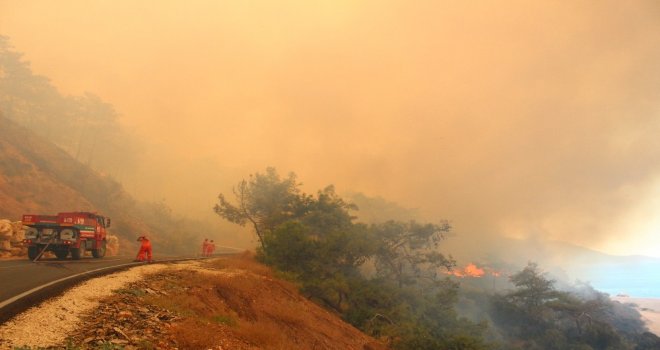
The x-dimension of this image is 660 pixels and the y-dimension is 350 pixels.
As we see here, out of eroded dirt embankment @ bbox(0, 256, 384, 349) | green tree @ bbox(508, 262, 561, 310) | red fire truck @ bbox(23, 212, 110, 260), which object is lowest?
green tree @ bbox(508, 262, 561, 310)

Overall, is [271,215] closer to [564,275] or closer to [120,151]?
[120,151]

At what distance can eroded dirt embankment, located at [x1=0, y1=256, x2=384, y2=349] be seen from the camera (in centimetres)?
728

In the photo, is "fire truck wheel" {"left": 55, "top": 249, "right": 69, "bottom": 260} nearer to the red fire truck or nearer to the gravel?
the red fire truck

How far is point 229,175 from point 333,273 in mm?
115671

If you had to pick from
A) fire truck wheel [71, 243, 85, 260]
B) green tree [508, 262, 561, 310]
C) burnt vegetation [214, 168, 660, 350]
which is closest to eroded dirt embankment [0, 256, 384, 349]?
burnt vegetation [214, 168, 660, 350]

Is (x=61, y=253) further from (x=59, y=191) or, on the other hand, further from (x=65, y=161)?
(x=65, y=161)

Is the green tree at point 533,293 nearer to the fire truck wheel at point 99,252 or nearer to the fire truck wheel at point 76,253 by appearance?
the fire truck wheel at point 99,252

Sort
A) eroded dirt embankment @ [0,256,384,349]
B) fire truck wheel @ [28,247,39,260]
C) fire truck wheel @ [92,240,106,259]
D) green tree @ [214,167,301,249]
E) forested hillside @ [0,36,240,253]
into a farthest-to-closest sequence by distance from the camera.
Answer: forested hillside @ [0,36,240,253] → green tree @ [214,167,301,249] → fire truck wheel @ [92,240,106,259] → fire truck wheel @ [28,247,39,260] → eroded dirt embankment @ [0,256,384,349]

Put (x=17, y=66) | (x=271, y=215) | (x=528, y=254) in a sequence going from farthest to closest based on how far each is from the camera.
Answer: (x=528, y=254) < (x=17, y=66) < (x=271, y=215)

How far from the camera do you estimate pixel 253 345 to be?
948 centimetres

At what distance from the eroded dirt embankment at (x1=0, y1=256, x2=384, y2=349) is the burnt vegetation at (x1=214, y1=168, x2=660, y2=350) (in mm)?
6891

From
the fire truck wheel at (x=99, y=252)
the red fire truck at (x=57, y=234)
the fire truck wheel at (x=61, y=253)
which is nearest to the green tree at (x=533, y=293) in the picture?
the fire truck wheel at (x=99, y=252)

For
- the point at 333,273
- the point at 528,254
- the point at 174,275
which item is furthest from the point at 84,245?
the point at 528,254

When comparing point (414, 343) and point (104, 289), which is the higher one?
point (104, 289)
